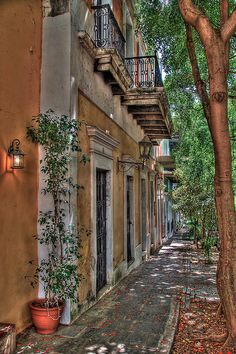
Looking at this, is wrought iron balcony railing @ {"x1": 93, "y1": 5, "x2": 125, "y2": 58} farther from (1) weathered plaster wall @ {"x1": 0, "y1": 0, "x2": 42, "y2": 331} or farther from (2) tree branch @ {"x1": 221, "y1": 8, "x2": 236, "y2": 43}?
(2) tree branch @ {"x1": 221, "y1": 8, "x2": 236, "y2": 43}

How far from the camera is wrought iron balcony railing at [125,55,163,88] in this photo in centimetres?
929

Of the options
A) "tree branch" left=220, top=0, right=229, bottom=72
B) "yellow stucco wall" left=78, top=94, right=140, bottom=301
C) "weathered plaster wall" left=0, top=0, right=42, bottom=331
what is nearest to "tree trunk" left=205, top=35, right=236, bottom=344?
"tree branch" left=220, top=0, right=229, bottom=72

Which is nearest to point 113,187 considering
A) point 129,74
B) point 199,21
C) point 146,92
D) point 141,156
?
point 129,74

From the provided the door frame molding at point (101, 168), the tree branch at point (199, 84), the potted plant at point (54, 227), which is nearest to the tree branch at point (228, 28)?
the tree branch at point (199, 84)

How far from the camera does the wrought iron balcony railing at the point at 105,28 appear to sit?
6841 millimetres

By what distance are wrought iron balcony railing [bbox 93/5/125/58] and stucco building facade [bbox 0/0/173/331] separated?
19mm

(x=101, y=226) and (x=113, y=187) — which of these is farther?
(x=113, y=187)

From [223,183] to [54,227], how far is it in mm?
2346

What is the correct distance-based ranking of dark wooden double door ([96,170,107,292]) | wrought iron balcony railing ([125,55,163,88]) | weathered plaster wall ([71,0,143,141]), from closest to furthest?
weathered plaster wall ([71,0,143,141]), dark wooden double door ([96,170,107,292]), wrought iron balcony railing ([125,55,163,88])

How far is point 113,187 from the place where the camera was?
7.93m

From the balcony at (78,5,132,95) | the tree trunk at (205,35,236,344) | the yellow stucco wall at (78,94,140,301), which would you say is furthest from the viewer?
the balcony at (78,5,132,95)

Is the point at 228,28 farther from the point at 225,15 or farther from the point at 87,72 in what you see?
the point at 87,72

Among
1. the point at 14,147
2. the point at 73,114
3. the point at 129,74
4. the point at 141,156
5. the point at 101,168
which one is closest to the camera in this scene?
the point at 14,147

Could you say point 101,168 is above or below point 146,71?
below
